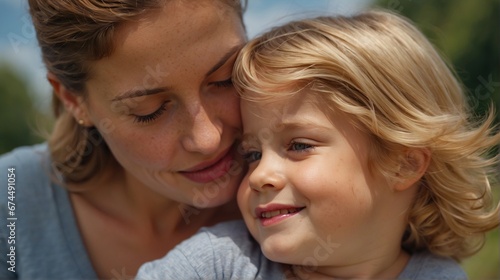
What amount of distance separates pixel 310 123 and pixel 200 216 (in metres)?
0.81

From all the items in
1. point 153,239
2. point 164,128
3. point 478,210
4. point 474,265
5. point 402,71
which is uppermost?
point 402,71

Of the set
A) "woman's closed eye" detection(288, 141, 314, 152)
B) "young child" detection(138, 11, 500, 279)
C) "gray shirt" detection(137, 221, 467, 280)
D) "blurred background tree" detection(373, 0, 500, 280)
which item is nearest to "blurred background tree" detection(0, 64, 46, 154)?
"blurred background tree" detection(373, 0, 500, 280)

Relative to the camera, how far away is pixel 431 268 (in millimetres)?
2121

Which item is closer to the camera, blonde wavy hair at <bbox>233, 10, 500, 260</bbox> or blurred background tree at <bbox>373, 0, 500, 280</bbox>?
blonde wavy hair at <bbox>233, 10, 500, 260</bbox>

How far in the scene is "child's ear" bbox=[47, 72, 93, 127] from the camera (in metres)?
2.26

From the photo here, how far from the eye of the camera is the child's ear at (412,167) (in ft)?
6.48

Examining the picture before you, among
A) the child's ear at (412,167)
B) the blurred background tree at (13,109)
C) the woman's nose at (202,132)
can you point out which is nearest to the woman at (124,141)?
the woman's nose at (202,132)

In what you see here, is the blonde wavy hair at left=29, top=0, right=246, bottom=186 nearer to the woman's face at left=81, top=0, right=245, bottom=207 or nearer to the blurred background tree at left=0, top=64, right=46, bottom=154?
the woman's face at left=81, top=0, right=245, bottom=207

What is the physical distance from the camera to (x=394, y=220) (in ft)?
6.73

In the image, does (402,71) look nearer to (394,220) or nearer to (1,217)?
(394,220)

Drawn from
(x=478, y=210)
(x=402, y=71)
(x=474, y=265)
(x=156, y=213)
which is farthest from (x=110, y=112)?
(x=474, y=265)

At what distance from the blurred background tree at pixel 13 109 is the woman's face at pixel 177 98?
470 inches

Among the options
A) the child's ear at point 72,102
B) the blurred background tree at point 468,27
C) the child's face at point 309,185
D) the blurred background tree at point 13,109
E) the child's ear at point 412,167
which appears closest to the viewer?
the child's face at point 309,185

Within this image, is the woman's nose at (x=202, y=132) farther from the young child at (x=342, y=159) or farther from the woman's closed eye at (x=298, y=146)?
the woman's closed eye at (x=298, y=146)
